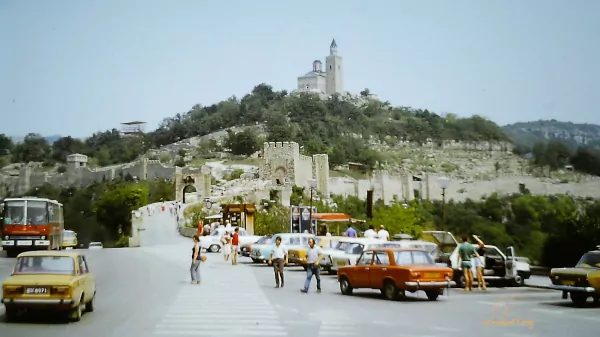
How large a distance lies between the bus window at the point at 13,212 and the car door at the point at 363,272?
1645cm

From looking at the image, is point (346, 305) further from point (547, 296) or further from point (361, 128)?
point (361, 128)

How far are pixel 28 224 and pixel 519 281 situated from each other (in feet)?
60.6

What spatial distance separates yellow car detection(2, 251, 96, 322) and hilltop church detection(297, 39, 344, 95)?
161 metres

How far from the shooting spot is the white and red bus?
26984 millimetres

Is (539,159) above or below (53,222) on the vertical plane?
above

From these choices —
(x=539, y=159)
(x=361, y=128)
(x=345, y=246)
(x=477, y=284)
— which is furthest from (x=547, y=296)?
Answer: (x=361, y=128)

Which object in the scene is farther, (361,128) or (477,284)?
(361,128)

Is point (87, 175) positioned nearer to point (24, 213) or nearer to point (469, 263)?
point (24, 213)

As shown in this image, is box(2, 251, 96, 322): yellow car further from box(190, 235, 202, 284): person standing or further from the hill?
the hill

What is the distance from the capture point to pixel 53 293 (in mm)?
10609

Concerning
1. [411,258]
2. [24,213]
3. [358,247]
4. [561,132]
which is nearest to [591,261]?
[411,258]

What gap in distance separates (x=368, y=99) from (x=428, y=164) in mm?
48589

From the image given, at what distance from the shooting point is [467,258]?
671 inches

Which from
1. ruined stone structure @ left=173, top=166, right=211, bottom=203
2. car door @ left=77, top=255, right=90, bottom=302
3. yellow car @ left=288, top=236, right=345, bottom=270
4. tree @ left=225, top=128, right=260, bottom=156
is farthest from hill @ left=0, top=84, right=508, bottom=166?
car door @ left=77, top=255, right=90, bottom=302
